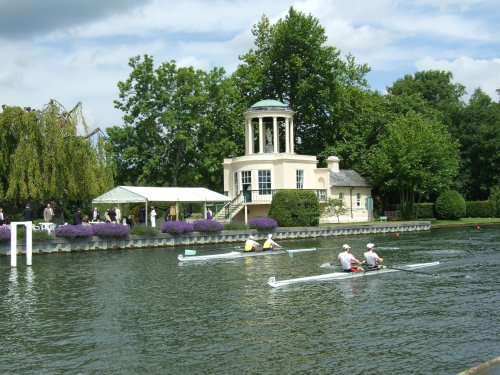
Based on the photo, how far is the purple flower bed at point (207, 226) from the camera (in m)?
43.0

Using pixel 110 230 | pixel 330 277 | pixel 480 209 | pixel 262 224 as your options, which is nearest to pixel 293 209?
pixel 262 224

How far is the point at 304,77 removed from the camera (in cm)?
6588

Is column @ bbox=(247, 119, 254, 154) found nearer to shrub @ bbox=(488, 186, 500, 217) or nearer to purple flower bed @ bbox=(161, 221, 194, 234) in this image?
purple flower bed @ bbox=(161, 221, 194, 234)

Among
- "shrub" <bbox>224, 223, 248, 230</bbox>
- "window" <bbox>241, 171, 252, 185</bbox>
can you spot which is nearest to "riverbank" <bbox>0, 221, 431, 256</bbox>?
"shrub" <bbox>224, 223, 248, 230</bbox>

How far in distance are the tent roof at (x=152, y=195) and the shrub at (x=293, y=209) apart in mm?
4133

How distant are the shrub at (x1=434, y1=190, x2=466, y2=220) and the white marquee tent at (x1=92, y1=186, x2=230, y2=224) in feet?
84.7

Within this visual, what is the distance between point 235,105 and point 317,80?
8.68 meters

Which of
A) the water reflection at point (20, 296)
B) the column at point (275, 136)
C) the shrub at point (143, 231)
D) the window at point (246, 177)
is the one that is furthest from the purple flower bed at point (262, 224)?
the water reflection at point (20, 296)

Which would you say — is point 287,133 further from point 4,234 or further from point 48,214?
point 4,234

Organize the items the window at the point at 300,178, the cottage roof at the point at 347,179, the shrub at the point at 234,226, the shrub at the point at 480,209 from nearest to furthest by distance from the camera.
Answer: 1. the shrub at the point at 234,226
2. the window at the point at 300,178
3. the cottage roof at the point at 347,179
4. the shrub at the point at 480,209

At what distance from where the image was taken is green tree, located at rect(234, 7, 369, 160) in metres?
64.2

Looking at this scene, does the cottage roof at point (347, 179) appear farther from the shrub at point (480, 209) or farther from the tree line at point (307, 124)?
the shrub at point (480, 209)

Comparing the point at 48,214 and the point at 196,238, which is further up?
the point at 48,214

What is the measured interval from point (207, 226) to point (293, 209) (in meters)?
9.66
